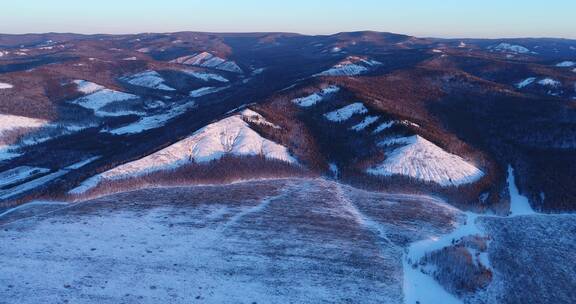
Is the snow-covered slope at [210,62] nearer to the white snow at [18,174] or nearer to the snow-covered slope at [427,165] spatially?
the white snow at [18,174]

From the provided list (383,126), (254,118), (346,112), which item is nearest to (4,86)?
(254,118)

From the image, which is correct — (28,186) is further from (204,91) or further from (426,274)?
(204,91)

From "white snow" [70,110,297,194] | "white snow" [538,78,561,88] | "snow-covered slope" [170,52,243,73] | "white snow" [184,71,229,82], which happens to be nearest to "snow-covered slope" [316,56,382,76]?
"white snow" [184,71,229,82]

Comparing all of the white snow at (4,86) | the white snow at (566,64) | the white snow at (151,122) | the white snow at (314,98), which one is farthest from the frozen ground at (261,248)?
the white snow at (566,64)

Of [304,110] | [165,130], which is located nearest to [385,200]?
[304,110]

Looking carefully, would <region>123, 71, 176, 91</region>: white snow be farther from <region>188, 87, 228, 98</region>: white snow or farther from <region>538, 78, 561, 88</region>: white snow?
<region>538, 78, 561, 88</region>: white snow

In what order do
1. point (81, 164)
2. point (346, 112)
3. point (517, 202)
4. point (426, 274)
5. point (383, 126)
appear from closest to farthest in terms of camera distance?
point (426, 274) < point (517, 202) < point (81, 164) < point (383, 126) < point (346, 112)
